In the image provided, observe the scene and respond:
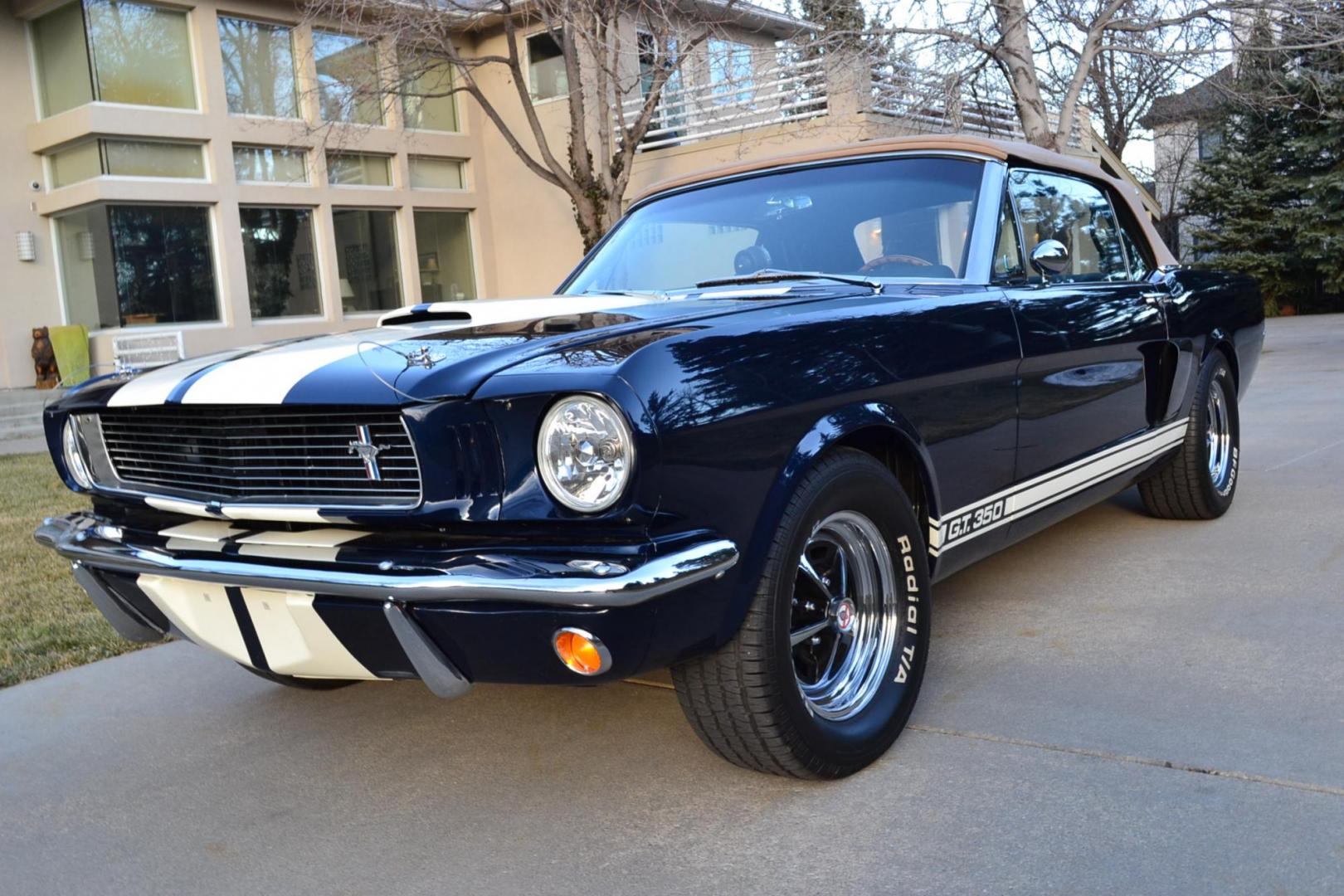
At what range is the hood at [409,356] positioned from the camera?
→ 7.39 ft

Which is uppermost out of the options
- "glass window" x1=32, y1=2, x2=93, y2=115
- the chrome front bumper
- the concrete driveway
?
"glass window" x1=32, y1=2, x2=93, y2=115

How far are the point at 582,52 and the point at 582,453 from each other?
13.8m

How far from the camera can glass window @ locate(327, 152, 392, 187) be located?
17.6 meters

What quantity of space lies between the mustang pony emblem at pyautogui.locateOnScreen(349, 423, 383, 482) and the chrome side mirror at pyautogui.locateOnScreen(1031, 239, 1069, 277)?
2.06 m

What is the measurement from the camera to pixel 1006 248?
349 cm

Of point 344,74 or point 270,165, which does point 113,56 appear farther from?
point 344,74

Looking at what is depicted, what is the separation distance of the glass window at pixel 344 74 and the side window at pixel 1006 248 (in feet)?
39.5

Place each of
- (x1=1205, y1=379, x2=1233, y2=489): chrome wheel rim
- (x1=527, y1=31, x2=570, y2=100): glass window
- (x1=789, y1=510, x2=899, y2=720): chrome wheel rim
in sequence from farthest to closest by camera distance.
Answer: (x1=527, y1=31, x2=570, y2=100): glass window, (x1=1205, y1=379, x2=1233, y2=489): chrome wheel rim, (x1=789, y1=510, x2=899, y2=720): chrome wheel rim

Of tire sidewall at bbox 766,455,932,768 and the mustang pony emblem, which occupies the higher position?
the mustang pony emblem

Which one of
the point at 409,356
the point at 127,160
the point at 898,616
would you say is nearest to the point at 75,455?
the point at 409,356

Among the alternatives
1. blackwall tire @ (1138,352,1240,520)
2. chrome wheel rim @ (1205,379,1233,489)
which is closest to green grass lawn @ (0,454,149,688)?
blackwall tire @ (1138,352,1240,520)

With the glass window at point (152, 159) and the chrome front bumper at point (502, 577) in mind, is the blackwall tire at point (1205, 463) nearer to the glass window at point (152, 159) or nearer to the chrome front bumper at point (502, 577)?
the chrome front bumper at point (502, 577)

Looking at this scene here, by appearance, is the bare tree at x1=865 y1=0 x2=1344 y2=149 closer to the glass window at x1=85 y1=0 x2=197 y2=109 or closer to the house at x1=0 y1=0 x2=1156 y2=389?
the house at x1=0 y1=0 x2=1156 y2=389

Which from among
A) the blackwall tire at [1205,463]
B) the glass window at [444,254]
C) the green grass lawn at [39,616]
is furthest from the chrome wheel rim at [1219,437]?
the glass window at [444,254]
